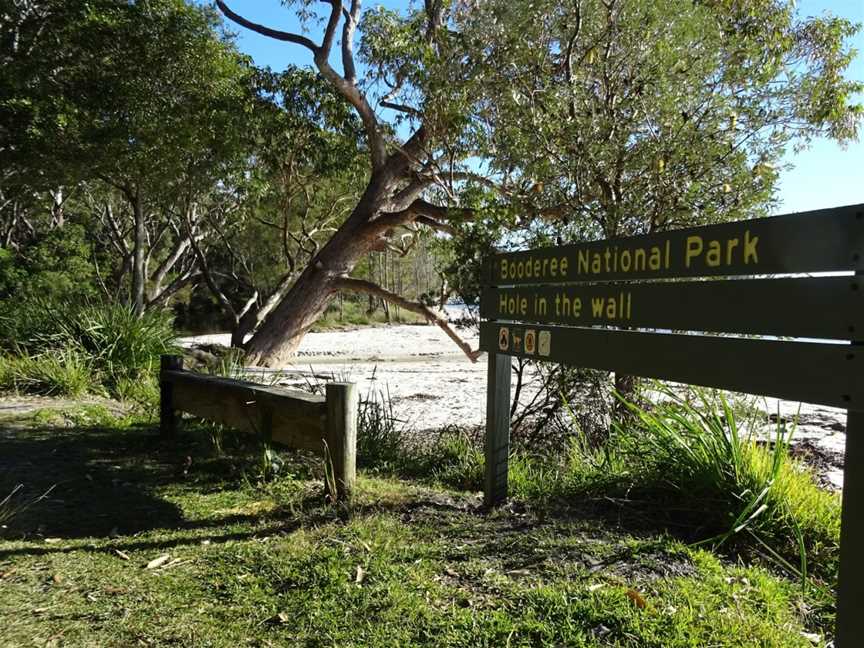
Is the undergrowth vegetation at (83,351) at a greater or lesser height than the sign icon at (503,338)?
lesser

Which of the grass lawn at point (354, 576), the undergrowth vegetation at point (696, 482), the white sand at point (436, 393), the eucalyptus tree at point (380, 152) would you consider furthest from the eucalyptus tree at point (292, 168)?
the grass lawn at point (354, 576)

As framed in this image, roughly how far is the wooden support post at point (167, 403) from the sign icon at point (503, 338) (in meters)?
3.26

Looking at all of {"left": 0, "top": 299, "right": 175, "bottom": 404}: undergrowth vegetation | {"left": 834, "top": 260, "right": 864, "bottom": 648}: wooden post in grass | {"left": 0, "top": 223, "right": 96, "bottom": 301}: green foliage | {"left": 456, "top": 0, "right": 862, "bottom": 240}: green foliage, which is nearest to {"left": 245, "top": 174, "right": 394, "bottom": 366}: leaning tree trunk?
{"left": 0, "top": 299, "right": 175, "bottom": 404}: undergrowth vegetation

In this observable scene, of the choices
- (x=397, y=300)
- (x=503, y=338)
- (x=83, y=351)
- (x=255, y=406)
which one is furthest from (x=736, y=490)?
(x=397, y=300)

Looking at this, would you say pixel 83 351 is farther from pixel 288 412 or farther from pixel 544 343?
pixel 544 343

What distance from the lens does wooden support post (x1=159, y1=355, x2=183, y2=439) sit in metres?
5.95

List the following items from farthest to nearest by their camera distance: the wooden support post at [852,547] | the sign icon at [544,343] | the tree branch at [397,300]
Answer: the tree branch at [397,300]
the sign icon at [544,343]
the wooden support post at [852,547]

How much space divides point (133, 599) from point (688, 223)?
5174mm

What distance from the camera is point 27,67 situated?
12375 mm

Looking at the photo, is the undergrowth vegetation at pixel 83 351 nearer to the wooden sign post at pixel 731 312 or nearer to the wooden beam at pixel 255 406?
the wooden beam at pixel 255 406

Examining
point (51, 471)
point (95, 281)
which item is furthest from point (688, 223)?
point (95, 281)

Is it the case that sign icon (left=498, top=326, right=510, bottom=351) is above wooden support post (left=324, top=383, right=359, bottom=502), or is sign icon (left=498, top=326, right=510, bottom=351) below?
above

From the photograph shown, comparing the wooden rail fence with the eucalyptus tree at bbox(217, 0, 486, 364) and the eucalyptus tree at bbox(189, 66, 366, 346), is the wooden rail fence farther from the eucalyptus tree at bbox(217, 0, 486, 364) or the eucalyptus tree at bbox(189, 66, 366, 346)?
the eucalyptus tree at bbox(189, 66, 366, 346)

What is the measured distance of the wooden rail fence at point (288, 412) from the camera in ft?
13.6
